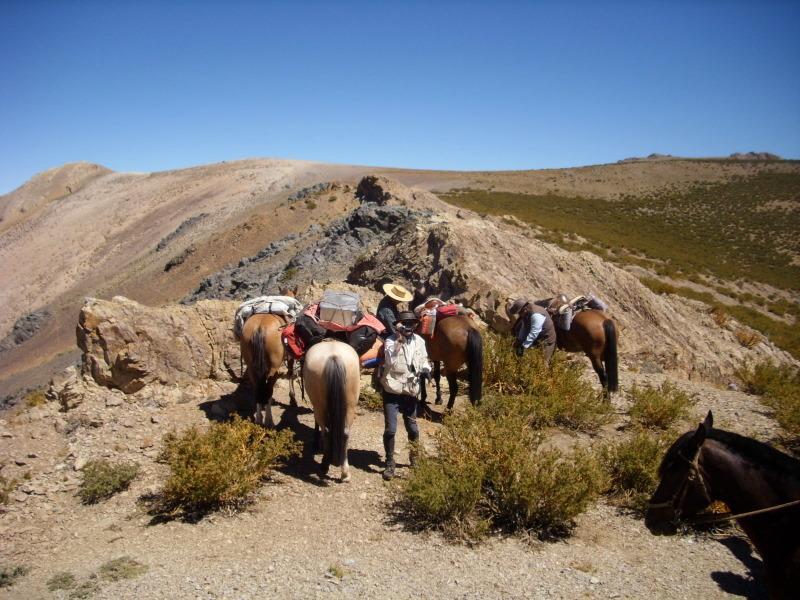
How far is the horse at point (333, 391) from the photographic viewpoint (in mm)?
6062

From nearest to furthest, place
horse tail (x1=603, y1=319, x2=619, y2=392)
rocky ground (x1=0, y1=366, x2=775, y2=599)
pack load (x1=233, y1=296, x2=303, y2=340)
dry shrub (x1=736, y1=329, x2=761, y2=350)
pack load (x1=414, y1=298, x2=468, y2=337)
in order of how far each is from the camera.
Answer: rocky ground (x1=0, y1=366, x2=775, y2=599)
pack load (x1=233, y1=296, x2=303, y2=340)
pack load (x1=414, y1=298, x2=468, y2=337)
horse tail (x1=603, y1=319, x2=619, y2=392)
dry shrub (x1=736, y1=329, x2=761, y2=350)

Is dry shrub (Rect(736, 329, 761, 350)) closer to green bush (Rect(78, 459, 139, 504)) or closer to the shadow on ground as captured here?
the shadow on ground

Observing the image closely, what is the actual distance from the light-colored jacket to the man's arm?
322cm

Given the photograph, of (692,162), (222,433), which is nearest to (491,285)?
(222,433)

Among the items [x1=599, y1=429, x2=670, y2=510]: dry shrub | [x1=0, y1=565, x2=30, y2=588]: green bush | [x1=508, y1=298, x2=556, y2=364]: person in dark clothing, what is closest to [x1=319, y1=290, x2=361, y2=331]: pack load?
[x1=508, y1=298, x2=556, y2=364]: person in dark clothing

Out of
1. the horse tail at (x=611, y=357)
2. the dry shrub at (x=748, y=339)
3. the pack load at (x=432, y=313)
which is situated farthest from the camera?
the dry shrub at (x=748, y=339)

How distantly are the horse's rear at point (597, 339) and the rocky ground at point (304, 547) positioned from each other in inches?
149

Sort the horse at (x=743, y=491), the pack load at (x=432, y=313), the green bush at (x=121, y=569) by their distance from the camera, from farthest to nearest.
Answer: the pack load at (x=432, y=313) → the green bush at (x=121, y=569) → the horse at (x=743, y=491)

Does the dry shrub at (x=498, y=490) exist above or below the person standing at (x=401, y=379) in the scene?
below

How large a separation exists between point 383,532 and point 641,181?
93541mm

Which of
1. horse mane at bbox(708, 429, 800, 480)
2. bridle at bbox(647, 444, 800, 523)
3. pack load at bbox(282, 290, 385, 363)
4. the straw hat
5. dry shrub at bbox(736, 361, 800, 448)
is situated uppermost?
the straw hat

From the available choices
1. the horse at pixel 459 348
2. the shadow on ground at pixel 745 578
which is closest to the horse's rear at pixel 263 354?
the horse at pixel 459 348

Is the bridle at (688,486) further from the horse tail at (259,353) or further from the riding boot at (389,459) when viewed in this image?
the horse tail at (259,353)

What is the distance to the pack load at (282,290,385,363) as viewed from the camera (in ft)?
22.6
